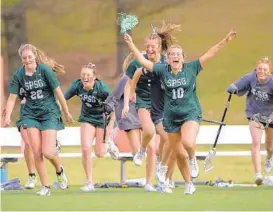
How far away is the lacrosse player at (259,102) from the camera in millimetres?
14898

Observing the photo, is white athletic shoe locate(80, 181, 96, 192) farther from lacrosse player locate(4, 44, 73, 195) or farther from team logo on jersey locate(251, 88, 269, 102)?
team logo on jersey locate(251, 88, 269, 102)

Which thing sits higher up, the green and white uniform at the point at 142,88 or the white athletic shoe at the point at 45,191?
the green and white uniform at the point at 142,88

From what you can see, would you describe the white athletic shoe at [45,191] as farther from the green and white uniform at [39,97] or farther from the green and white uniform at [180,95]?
the green and white uniform at [180,95]

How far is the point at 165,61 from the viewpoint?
13297 mm

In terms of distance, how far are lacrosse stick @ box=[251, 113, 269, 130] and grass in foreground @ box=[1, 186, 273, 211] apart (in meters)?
1.01

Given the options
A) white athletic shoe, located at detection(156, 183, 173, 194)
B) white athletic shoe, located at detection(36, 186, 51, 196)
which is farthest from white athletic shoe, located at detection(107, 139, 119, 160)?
white athletic shoe, located at detection(36, 186, 51, 196)

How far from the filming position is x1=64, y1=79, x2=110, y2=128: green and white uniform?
47.5 ft

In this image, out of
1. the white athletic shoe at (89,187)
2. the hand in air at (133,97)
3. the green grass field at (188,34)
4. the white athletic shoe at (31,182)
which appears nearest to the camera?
the hand in air at (133,97)

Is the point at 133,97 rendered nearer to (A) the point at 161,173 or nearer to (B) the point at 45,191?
(A) the point at 161,173

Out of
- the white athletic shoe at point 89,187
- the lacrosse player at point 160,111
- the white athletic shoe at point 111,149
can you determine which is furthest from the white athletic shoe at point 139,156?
the white athletic shoe at point 111,149

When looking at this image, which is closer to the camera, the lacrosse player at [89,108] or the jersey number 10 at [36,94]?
the jersey number 10 at [36,94]

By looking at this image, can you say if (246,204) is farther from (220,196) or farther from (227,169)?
(227,169)

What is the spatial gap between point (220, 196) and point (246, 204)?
1218mm

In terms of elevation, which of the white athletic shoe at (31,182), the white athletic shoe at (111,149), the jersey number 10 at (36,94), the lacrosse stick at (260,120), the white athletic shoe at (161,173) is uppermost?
the jersey number 10 at (36,94)
